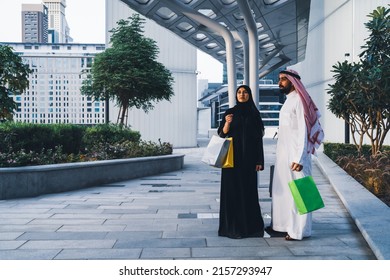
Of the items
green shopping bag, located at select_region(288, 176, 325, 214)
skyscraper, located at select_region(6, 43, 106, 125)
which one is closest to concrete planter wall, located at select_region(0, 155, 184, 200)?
green shopping bag, located at select_region(288, 176, 325, 214)

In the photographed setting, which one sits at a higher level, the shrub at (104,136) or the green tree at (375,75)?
the green tree at (375,75)

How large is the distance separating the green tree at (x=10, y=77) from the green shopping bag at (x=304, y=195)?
21.9 feet

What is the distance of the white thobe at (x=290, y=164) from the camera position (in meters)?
5.29

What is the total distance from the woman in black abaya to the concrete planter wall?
4.74 metres

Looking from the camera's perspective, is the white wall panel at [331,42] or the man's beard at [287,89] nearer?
the man's beard at [287,89]

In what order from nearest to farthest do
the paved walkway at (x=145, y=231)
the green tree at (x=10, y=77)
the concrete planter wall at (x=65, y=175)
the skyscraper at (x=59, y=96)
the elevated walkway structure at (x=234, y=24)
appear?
1. the paved walkway at (x=145, y=231)
2. the concrete planter wall at (x=65, y=175)
3. the green tree at (x=10, y=77)
4. the elevated walkway structure at (x=234, y=24)
5. the skyscraper at (x=59, y=96)

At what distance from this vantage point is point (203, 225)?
6.29m

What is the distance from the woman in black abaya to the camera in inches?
216

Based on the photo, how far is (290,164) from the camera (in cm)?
540

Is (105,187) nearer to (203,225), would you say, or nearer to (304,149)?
(203,225)

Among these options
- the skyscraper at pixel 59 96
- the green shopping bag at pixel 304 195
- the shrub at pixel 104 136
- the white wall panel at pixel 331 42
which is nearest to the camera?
the green shopping bag at pixel 304 195

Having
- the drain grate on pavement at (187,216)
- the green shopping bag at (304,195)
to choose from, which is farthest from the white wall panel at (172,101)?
the green shopping bag at (304,195)

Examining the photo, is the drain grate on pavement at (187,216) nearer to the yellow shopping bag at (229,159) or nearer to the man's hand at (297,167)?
the yellow shopping bag at (229,159)
